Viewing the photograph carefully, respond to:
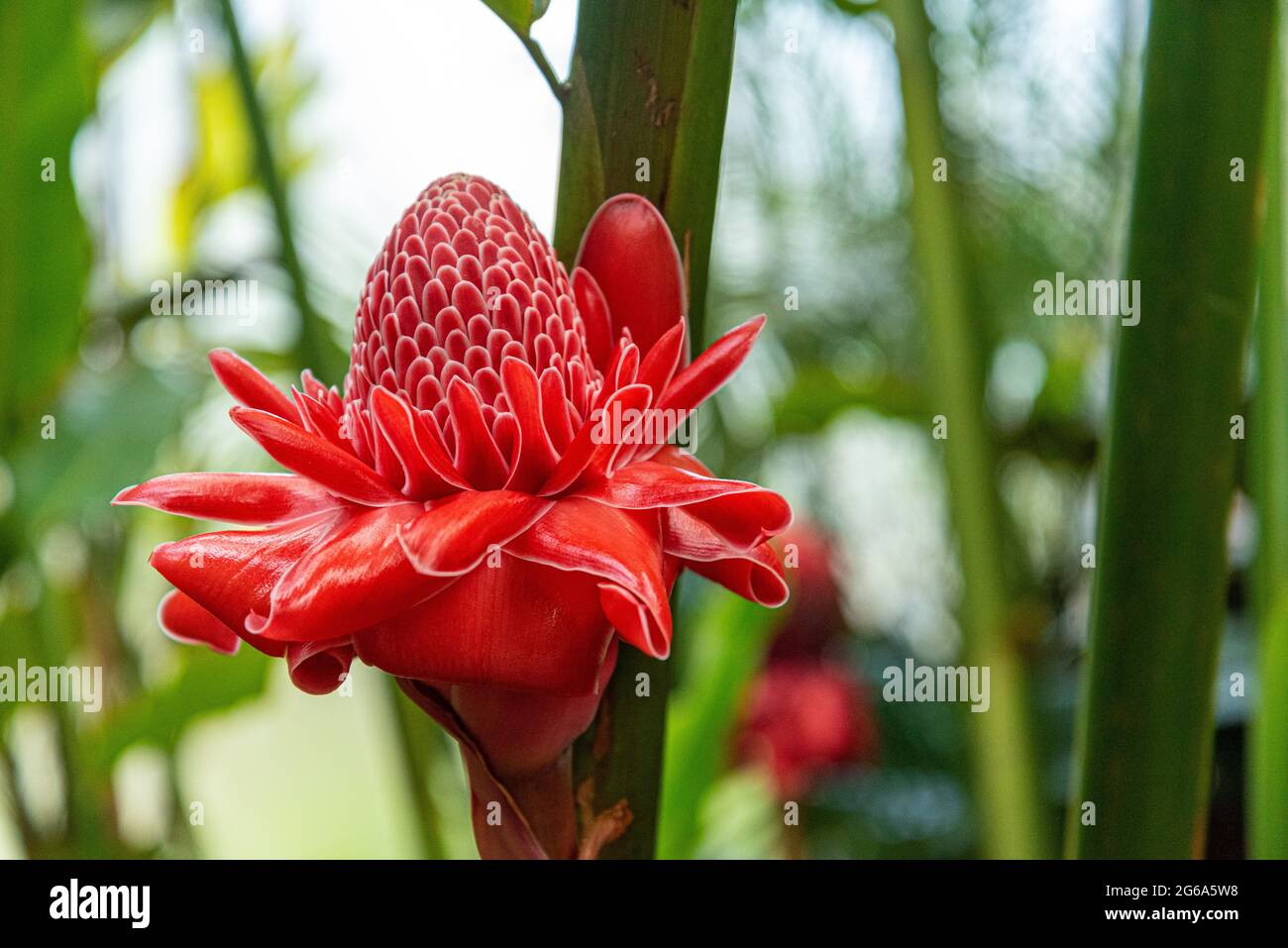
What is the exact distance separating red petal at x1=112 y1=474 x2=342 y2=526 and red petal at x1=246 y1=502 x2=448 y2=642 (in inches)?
1.3

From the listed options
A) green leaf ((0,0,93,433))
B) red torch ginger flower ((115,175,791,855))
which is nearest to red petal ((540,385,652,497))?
red torch ginger flower ((115,175,791,855))

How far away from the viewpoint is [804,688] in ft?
2.64

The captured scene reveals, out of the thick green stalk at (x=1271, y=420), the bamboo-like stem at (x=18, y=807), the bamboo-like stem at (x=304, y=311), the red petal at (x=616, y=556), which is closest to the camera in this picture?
the red petal at (x=616, y=556)

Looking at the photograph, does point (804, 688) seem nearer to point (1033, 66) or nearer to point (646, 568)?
point (1033, 66)

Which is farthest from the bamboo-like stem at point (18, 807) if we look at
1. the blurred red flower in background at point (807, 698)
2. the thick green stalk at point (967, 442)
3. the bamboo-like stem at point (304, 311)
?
the thick green stalk at point (967, 442)

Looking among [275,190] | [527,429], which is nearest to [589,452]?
[527,429]

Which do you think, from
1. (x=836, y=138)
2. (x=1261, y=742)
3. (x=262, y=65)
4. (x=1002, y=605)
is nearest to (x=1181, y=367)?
→ (x=1261, y=742)

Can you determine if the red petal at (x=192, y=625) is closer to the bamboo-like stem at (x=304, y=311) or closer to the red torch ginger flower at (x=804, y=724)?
the bamboo-like stem at (x=304, y=311)

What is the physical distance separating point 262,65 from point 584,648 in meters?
0.86

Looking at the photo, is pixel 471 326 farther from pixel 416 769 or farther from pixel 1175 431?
pixel 416 769

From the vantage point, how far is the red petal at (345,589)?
0.18 meters

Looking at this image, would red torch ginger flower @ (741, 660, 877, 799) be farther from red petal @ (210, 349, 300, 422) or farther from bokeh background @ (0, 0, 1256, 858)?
red petal @ (210, 349, 300, 422)

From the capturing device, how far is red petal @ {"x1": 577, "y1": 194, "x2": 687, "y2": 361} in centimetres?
22

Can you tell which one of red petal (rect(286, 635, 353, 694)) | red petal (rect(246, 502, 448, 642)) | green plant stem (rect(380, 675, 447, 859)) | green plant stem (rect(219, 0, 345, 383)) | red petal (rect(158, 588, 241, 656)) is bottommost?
green plant stem (rect(380, 675, 447, 859))
